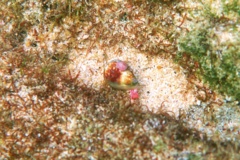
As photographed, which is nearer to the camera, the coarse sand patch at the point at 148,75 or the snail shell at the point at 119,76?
the snail shell at the point at 119,76

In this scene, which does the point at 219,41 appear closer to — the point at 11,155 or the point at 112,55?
the point at 112,55

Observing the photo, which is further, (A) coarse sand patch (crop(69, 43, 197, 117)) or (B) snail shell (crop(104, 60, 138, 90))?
(A) coarse sand patch (crop(69, 43, 197, 117))

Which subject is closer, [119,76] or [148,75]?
[119,76]

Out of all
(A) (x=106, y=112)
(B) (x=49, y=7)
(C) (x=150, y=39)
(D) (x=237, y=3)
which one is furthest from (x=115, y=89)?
(D) (x=237, y=3)
